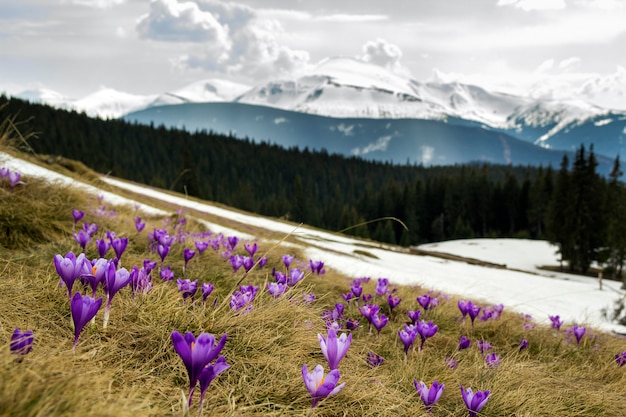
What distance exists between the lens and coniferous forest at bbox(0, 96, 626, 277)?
174ft

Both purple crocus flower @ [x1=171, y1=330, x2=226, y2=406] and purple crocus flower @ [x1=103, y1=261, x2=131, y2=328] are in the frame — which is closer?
purple crocus flower @ [x1=171, y1=330, x2=226, y2=406]

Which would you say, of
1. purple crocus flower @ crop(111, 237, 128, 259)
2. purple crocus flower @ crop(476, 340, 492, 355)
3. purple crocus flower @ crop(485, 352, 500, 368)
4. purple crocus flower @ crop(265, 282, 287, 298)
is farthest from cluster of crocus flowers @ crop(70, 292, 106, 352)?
purple crocus flower @ crop(476, 340, 492, 355)

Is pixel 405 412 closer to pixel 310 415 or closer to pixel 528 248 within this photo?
pixel 310 415

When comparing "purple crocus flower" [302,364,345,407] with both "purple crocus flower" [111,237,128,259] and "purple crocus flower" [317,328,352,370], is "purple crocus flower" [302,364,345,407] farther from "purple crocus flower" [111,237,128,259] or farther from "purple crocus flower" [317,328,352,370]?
"purple crocus flower" [111,237,128,259]

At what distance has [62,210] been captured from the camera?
557 centimetres

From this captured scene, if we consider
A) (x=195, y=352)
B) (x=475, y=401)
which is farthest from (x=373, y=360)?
(x=195, y=352)

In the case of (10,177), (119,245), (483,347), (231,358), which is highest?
(10,177)

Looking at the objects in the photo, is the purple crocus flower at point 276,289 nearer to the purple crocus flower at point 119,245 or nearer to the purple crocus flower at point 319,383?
the purple crocus flower at point 119,245

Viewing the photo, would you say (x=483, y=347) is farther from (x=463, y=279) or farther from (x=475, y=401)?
(x=463, y=279)

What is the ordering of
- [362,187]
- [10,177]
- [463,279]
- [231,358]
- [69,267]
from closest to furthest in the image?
1. [69,267]
2. [231,358]
3. [10,177]
4. [463,279]
5. [362,187]

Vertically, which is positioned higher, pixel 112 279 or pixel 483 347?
pixel 112 279

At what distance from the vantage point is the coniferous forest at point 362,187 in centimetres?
5291

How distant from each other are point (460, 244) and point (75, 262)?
6469 cm

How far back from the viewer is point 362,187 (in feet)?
586
